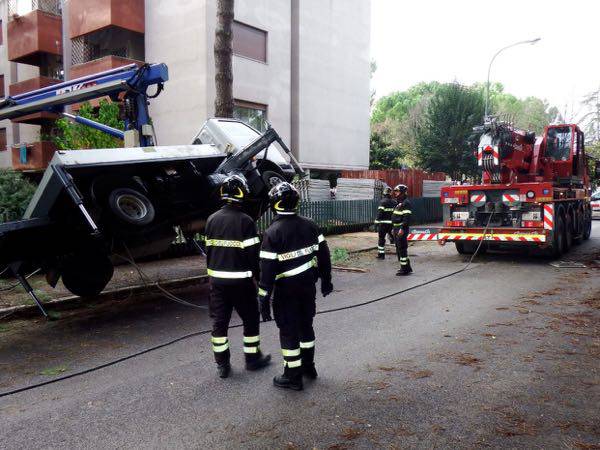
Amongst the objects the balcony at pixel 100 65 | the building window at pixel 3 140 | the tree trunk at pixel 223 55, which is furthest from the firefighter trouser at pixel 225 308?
the building window at pixel 3 140

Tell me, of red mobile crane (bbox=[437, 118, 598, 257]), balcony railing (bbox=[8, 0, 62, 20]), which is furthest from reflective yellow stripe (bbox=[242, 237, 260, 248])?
balcony railing (bbox=[8, 0, 62, 20])

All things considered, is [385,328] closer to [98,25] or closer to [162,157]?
[162,157]

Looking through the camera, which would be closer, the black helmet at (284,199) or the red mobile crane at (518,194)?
the black helmet at (284,199)

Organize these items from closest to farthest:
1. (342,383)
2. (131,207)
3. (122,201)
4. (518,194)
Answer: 1. (342,383)
2. (122,201)
3. (131,207)
4. (518,194)

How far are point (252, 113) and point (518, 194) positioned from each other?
1207 centimetres

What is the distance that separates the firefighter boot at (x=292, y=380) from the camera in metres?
4.12

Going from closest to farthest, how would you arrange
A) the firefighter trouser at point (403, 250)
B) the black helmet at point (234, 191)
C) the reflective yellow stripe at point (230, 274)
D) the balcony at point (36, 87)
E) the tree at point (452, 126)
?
1. the reflective yellow stripe at point (230, 274)
2. the black helmet at point (234, 191)
3. the firefighter trouser at point (403, 250)
4. the balcony at point (36, 87)
5. the tree at point (452, 126)

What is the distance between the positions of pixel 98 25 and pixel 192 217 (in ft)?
51.1

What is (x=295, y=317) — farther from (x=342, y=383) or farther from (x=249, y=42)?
(x=249, y=42)

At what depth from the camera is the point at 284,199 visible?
13.8 ft

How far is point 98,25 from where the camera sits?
64.9 ft

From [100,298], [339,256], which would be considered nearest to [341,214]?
[339,256]

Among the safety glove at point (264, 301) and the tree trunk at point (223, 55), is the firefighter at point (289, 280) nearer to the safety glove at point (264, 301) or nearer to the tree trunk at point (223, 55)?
the safety glove at point (264, 301)

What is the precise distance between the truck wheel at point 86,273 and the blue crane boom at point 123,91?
226 centimetres
